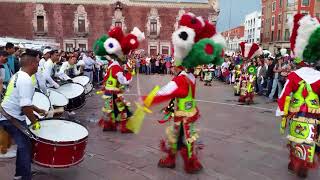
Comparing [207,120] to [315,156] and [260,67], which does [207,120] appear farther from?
[260,67]

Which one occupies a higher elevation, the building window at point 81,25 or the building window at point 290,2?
the building window at point 290,2

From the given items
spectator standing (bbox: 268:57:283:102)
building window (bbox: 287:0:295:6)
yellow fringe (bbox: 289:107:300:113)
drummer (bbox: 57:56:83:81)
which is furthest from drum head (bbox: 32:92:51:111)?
building window (bbox: 287:0:295:6)

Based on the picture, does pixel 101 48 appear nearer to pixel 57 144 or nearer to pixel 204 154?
pixel 204 154

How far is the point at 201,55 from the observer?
5.19m

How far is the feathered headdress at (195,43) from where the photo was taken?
521 cm

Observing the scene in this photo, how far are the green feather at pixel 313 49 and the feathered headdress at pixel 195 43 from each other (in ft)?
4.03

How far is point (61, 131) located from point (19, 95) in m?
0.79

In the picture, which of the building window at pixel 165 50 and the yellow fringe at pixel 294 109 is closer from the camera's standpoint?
the yellow fringe at pixel 294 109

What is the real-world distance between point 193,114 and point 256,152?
206cm

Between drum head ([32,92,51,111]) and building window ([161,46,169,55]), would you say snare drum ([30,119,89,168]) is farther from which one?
building window ([161,46,169,55])

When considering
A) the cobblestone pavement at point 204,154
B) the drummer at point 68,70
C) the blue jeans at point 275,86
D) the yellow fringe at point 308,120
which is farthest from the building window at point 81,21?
the yellow fringe at point 308,120

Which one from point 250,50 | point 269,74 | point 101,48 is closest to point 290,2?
point 269,74

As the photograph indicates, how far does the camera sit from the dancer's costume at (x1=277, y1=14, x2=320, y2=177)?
5312 millimetres

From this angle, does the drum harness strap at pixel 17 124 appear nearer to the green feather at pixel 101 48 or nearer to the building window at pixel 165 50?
the green feather at pixel 101 48
